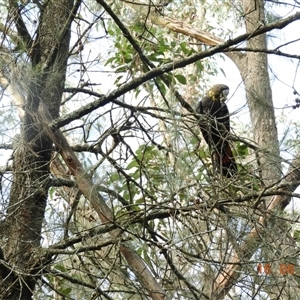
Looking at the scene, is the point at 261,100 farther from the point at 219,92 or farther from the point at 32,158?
the point at 219,92

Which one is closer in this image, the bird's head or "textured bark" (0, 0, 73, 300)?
"textured bark" (0, 0, 73, 300)

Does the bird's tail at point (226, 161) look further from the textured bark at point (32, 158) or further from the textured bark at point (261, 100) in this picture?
the textured bark at point (32, 158)

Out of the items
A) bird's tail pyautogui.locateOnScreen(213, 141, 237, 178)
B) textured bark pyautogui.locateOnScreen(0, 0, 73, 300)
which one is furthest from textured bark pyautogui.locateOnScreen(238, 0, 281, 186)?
textured bark pyautogui.locateOnScreen(0, 0, 73, 300)

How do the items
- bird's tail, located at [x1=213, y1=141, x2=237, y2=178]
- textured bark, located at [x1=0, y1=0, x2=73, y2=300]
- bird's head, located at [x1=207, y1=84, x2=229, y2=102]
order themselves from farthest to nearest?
bird's head, located at [x1=207, y1=84, x2=229, y2=102] → bird's tail, located at [x1=213, y1=141, x2=237, y2=178] → textured bark, located at [x1=0, y1=0, x2=73, y2=300]

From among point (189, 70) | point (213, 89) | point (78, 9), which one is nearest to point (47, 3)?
point (78, 9)

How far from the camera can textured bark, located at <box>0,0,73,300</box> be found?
7.58 ft

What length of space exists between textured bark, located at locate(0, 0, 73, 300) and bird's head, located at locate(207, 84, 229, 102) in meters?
1.76

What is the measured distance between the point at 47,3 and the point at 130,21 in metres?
0.63

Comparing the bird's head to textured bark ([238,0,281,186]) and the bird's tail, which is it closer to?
textured bark ([238,0,281,186])

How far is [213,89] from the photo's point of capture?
14.4ft

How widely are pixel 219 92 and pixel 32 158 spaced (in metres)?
2.03

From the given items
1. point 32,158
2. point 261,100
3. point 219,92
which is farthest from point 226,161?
point 219,92

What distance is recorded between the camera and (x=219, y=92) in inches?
170

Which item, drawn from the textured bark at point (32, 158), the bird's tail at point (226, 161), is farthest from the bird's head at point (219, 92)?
the textured bark at point (32, 158)
